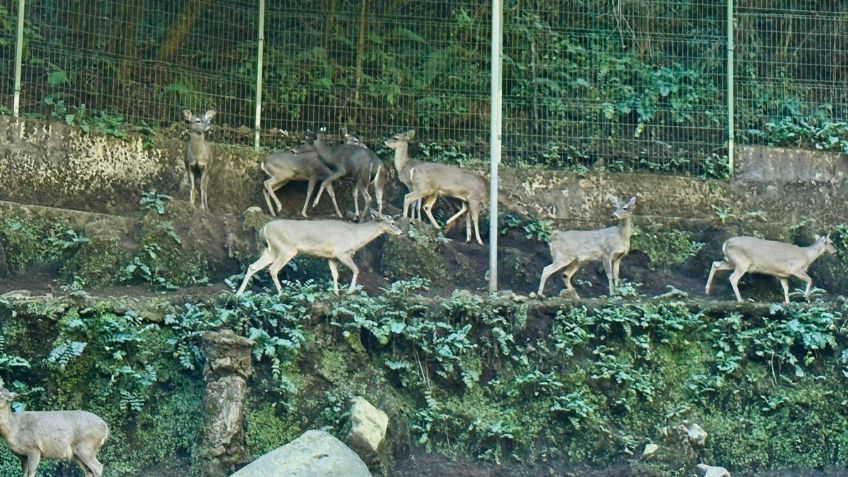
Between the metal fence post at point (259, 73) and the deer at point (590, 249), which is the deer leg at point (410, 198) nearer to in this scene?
the deer at point (590, 249)

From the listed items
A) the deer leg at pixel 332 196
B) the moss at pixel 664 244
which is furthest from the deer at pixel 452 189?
the moss at pixel 664 244

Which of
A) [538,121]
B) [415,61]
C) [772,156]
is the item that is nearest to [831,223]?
[772,156]

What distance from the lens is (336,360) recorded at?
19.7m

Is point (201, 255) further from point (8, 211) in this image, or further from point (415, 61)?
point (415, 61)

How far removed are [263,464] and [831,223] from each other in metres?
11.2

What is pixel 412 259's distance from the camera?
2200 cm

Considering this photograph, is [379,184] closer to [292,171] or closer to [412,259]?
[292,171]

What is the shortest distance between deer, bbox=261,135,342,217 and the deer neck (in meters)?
1.05

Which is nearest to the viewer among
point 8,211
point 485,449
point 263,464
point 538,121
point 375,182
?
point 263,464

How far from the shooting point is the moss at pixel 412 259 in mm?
21969

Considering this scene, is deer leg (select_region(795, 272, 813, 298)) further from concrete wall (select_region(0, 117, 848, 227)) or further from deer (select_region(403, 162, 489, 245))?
deer (select_region(403, 162, 489, 245))

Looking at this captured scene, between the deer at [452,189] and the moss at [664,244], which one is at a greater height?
the deer at [452,189]

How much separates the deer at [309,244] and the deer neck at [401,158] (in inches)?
101

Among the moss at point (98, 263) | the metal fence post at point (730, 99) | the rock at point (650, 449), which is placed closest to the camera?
the rock at point (650, 449)
